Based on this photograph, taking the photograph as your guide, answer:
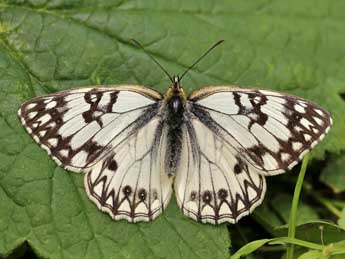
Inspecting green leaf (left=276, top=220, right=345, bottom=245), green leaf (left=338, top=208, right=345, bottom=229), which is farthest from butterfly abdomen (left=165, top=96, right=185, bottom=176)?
green leaf (left=338, top=208, right=345, bottom=229)

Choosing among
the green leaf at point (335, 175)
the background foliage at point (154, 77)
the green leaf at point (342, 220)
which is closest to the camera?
the background foliage at point (154, 77)

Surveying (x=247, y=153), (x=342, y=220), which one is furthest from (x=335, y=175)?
(x=247, y=153)

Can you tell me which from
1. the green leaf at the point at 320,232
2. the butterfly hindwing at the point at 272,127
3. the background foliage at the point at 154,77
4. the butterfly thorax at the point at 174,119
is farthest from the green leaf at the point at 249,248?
the butterfly thorax at the point at 174,119

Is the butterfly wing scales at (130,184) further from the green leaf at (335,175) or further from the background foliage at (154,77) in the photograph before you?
the green leaf at (335,175)

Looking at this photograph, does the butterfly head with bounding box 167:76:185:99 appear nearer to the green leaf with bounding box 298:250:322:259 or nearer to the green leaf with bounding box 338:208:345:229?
the green leaf with bounding box 298:250:322:259

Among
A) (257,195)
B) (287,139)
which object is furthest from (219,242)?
(287,139)

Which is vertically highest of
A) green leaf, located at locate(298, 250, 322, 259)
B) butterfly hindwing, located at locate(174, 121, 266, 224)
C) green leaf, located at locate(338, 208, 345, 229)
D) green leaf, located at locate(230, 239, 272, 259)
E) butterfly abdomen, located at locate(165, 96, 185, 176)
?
butterfly abdomen, located at locate(165, 96, 185, 176)

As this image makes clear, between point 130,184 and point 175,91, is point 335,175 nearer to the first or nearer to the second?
point 175,91

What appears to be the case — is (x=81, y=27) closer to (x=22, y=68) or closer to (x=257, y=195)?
(x=22, y=68)
